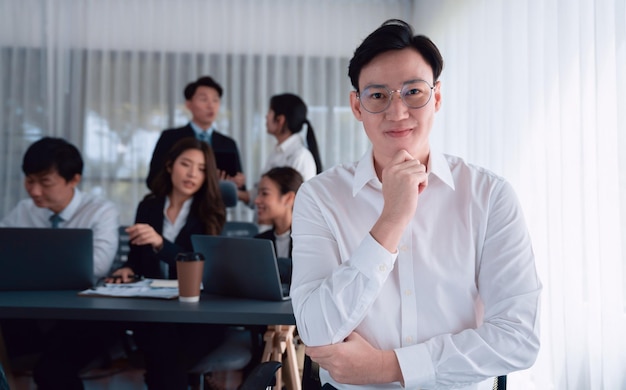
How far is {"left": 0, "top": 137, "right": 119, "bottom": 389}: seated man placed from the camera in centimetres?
247

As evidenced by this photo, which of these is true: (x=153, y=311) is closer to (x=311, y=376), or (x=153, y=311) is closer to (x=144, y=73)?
(x=311, y=376)

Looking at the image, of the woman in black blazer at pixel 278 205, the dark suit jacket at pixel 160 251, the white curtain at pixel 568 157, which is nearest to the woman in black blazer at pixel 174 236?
the dark suit jacket at pixel 160 251

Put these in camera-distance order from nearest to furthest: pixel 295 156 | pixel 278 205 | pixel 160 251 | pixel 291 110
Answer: pixel 160 251 → pixel 278 205 → pixel 295 156 → pixel 291 110

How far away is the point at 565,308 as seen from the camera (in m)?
2.49

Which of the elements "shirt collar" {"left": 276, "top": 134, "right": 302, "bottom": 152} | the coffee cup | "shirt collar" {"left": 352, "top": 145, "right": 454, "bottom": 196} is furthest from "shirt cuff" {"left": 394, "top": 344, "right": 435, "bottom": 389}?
"shirt collar" {"left": 276, "top": 134, "right": 302, "bottom": 152}

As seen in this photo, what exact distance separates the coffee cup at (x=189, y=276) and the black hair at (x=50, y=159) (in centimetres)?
114

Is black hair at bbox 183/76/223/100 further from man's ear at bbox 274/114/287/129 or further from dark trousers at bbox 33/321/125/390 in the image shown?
dark trousers at bbox 33/321/125/390

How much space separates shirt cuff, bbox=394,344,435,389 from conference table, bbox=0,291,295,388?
2.36ft

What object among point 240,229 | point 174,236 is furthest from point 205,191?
point 240,229

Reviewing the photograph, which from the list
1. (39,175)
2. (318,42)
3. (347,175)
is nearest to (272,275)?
(347,175)

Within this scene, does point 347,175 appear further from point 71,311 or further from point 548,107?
point 548,107

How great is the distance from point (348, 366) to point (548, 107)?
188cm

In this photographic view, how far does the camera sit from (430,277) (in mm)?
1365

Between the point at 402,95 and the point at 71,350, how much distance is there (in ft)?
5.81
